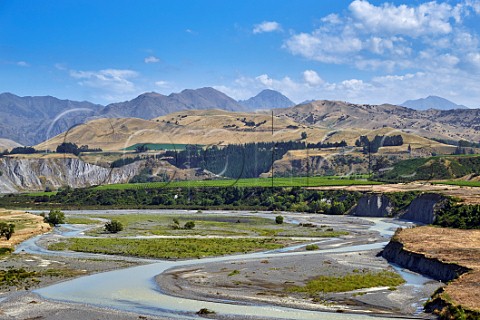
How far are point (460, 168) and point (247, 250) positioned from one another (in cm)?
12540

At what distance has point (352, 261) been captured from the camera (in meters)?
82.0

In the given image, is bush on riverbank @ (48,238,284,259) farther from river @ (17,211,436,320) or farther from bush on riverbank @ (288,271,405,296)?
bush on riverbank @ (288,271,405,296)

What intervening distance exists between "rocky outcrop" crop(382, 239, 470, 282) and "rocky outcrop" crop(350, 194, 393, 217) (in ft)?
254

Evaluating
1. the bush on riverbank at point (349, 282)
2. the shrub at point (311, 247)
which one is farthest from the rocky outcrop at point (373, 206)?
the bush on riverbank at point (349, 282)

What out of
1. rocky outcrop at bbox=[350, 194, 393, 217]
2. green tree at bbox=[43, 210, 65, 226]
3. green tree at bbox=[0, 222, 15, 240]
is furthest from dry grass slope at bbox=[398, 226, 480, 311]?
green tree at bbox=[43, 210, 65, 226]

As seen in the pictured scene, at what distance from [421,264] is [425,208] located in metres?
70.6

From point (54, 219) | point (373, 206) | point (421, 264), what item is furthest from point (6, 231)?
point (373, 206)

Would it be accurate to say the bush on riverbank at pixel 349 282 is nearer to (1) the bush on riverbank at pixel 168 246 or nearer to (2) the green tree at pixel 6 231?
(1) the bush on riverbank at pixel 168 246

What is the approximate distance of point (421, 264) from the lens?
73.2 metres

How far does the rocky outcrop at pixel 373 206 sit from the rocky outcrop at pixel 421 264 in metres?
77.4

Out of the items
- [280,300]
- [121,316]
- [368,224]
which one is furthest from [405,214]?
[121,316]

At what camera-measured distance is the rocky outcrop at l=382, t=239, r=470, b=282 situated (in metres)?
65.6

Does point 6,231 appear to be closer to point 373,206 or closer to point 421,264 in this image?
point 421,264

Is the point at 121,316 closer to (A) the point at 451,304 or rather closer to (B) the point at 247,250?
(A) the point at 451,304
